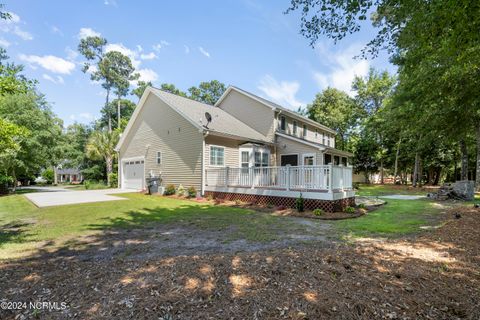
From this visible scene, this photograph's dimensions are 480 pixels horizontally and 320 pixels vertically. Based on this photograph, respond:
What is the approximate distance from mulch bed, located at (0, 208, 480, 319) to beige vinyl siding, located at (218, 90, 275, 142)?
39.3 feet

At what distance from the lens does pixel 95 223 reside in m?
6.93

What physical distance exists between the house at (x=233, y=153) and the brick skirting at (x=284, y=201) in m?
0.04

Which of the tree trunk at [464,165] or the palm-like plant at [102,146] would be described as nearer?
the tree trunk at [464,165]

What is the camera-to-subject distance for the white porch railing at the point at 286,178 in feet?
29.9

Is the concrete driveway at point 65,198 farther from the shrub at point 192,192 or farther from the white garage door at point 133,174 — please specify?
the shrub at point 192,192

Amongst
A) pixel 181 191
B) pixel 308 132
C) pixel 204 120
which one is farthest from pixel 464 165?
pixel 181 191

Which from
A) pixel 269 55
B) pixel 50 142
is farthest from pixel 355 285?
pixel 50 142

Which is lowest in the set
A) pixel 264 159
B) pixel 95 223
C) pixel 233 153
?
pixel 95 223

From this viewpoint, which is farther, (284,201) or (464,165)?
(464,165)

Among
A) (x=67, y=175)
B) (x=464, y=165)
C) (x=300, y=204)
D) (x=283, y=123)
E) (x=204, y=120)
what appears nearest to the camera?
(x=300, y=204)

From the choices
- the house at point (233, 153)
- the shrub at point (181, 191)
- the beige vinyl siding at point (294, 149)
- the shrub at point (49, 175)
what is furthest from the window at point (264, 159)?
the shrub at point (49, 175)

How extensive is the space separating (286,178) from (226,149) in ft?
16.7

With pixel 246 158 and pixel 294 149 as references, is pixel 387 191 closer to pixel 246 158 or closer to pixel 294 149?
pixel 294 149

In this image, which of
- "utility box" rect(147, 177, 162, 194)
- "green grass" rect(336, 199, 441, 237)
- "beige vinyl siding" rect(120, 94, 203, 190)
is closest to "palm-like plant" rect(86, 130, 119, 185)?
"beige vinyl siding" rect(120, 94, 203, 190)
